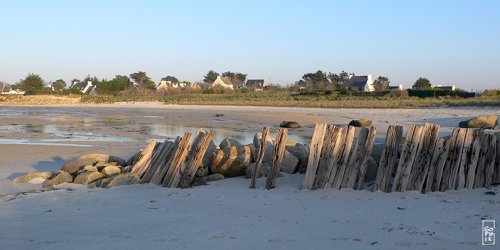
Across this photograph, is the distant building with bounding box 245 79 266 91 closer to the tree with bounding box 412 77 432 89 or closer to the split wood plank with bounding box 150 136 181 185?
the tree with bounding box 412 77 432 89

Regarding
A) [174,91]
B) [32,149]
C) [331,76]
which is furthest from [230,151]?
[331,76]

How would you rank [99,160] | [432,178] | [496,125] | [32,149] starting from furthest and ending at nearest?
1. [496,125]
2. [32,149]
3. [99,160]
4. [432,178]

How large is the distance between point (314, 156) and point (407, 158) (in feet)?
4.25

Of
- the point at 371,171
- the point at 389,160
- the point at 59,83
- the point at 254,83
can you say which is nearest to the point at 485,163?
the point at 389,160

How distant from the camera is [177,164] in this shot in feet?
28.3

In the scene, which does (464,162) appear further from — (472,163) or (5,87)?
(5,87)

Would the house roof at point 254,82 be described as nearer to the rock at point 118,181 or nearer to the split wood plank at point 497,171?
the rock at point 118,181

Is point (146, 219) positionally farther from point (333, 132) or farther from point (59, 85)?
point (59, 85)

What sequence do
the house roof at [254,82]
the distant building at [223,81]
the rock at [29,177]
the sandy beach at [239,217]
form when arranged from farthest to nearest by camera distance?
the house roof at [254,82] < the distant building at [223,81] < the rock at [29,177] < the sandy beach at [239,217]

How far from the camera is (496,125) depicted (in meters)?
21.2

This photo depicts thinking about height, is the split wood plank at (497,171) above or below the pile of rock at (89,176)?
above

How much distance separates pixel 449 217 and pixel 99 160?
7.20 meters

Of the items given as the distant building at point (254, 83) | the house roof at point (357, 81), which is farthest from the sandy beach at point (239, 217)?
the distant building at point (254, 83)

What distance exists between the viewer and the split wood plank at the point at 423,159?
7.29 metres
